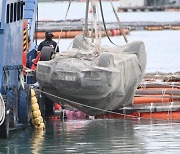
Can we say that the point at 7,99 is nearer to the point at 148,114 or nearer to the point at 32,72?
the point at 32,72

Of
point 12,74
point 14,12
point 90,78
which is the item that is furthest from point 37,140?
point 14,12

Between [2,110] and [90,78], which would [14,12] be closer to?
[90,78]

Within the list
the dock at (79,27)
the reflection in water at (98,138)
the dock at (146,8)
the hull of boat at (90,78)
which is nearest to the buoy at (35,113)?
the reflection in water at (98,138)

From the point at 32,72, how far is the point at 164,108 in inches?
150

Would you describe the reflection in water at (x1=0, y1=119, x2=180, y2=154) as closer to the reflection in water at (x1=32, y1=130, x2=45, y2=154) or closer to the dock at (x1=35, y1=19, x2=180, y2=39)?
the reflection in water at (x1=32, y1=130, x2=45, y2=154)

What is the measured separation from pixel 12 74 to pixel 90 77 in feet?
5.93

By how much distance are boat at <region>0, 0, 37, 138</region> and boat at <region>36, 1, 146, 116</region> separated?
0.71 meters

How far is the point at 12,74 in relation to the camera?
82.6ft

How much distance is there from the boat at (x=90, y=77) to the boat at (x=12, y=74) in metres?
0.71

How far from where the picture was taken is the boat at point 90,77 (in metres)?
25.1

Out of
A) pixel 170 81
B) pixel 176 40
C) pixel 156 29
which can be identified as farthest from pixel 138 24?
pixel 170 81

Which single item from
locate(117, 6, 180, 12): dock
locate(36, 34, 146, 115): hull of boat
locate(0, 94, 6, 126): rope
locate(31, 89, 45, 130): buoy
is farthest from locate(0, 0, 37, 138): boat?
locate(117, 6, 180, 12): dock

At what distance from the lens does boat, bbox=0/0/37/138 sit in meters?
23.9

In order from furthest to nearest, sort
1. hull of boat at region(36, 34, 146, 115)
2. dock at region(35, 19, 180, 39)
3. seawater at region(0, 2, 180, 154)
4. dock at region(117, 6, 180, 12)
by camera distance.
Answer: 1. dock at region(117, 6, 180, 12)
2. dock at region(35, 19, 180, 39)
3. hull of boat at region(36, 34, 146, 115)
4. seawater at region(0, 2, 180, 154)
